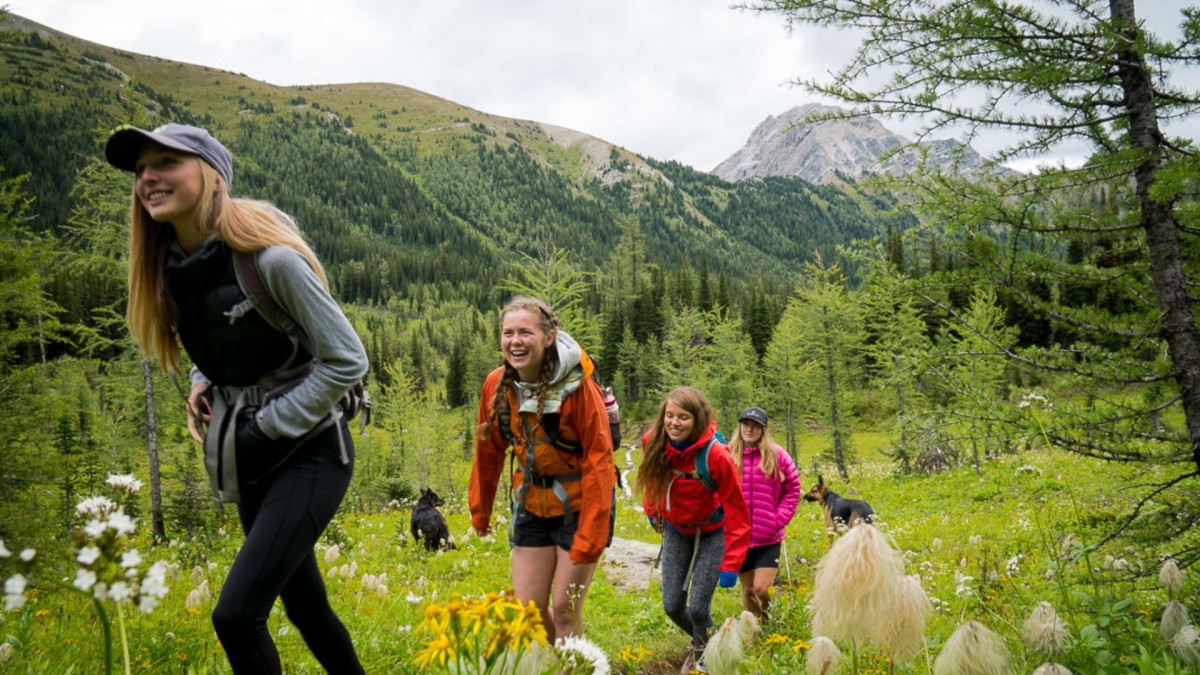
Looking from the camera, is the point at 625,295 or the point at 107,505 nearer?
the point at 107,505

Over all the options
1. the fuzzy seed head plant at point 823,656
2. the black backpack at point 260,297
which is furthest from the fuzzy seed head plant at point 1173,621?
the black backpack at point 260,297

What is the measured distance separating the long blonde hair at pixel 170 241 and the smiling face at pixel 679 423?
3360 mm

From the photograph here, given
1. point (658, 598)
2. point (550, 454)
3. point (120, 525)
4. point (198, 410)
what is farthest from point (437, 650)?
point (658, 598)

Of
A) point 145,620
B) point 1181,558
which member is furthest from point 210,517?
point 1181,558

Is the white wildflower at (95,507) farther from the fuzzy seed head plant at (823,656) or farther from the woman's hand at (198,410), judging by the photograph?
the fuzzy seed head plant at (823,656)

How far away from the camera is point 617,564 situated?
10.7 meters

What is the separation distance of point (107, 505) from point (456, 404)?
96.4m

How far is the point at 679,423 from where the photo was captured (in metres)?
5.42

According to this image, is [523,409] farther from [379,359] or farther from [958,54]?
[379,359]

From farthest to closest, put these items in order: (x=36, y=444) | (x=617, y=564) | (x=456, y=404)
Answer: (x=456, y=404) → (x=617, y=564) → (x=36, y=444)

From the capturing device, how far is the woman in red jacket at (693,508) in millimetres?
5199

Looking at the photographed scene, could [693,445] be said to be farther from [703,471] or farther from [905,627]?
[905,627]

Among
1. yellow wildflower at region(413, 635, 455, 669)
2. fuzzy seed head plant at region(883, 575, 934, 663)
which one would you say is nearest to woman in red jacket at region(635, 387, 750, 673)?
A: fuzzy seed head plant at region(883, 575, 934, 663)

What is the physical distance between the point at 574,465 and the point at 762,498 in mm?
3308
